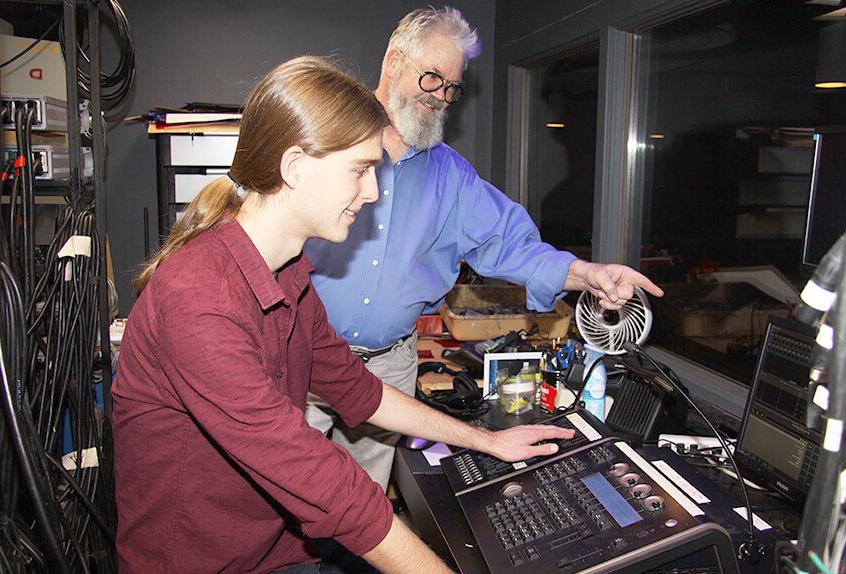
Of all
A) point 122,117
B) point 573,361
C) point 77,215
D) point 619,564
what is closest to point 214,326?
point 619,564

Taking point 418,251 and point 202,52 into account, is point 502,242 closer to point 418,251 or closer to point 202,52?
point 418,251

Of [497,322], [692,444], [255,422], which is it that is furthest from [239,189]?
[497,322]

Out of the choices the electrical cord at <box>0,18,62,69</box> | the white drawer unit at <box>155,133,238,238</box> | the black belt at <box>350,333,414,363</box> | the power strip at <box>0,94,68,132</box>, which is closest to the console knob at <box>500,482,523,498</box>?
the black belt at <box>350,333,414,363</box>

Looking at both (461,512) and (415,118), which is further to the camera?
(415,118)

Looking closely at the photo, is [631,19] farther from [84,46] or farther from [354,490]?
[84,46]

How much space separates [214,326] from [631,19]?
1.89 meters

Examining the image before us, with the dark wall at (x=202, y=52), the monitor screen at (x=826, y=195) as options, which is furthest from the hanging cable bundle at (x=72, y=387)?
the monitor screen at (x=826, y=195)

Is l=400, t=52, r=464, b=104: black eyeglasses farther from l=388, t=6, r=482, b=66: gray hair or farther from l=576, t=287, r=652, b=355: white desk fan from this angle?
l=576, t=287, r=652, b=355: white desk fan

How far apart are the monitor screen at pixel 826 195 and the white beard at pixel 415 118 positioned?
3.47ft

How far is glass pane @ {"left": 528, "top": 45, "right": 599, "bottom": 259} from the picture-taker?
2.94m

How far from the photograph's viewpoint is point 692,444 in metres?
1.66

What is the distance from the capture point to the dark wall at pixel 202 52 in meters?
3.41

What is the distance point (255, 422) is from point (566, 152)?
8.25 feet

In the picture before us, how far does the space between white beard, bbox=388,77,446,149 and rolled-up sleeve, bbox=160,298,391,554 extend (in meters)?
1.22
